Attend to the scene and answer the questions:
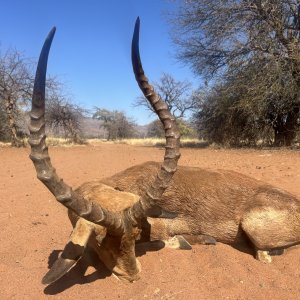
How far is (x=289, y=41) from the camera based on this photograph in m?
21.2

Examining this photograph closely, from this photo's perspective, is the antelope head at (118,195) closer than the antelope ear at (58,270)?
Yes

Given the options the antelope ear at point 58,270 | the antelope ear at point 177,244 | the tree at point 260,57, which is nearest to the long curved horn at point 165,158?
the antelope ear at point 58,270

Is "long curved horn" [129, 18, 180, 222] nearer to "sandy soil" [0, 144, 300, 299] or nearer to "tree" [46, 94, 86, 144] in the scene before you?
"sandy soil" [0, 144, 300, 299]

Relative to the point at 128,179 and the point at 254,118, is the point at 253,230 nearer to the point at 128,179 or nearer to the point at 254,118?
the point at 128,179

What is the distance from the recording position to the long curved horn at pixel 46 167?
9.22 feet

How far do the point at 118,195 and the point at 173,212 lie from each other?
106cm

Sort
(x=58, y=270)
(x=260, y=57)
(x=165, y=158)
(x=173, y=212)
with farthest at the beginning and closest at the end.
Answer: (x=260, y=57), (x=173, y=212), (x=165, y=158), (x=58, y=270)

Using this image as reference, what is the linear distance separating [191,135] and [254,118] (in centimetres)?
3599

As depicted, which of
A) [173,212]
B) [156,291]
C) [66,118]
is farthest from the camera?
[66,118]

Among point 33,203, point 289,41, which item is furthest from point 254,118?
point 33,203

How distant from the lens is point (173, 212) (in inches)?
192

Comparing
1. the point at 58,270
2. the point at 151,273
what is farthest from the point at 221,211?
the point at 58,270

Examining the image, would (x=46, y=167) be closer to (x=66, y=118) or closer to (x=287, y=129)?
(x=287, y=129)

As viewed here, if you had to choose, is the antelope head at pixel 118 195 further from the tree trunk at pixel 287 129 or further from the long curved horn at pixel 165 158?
the tree trunk at pixel 287 129
